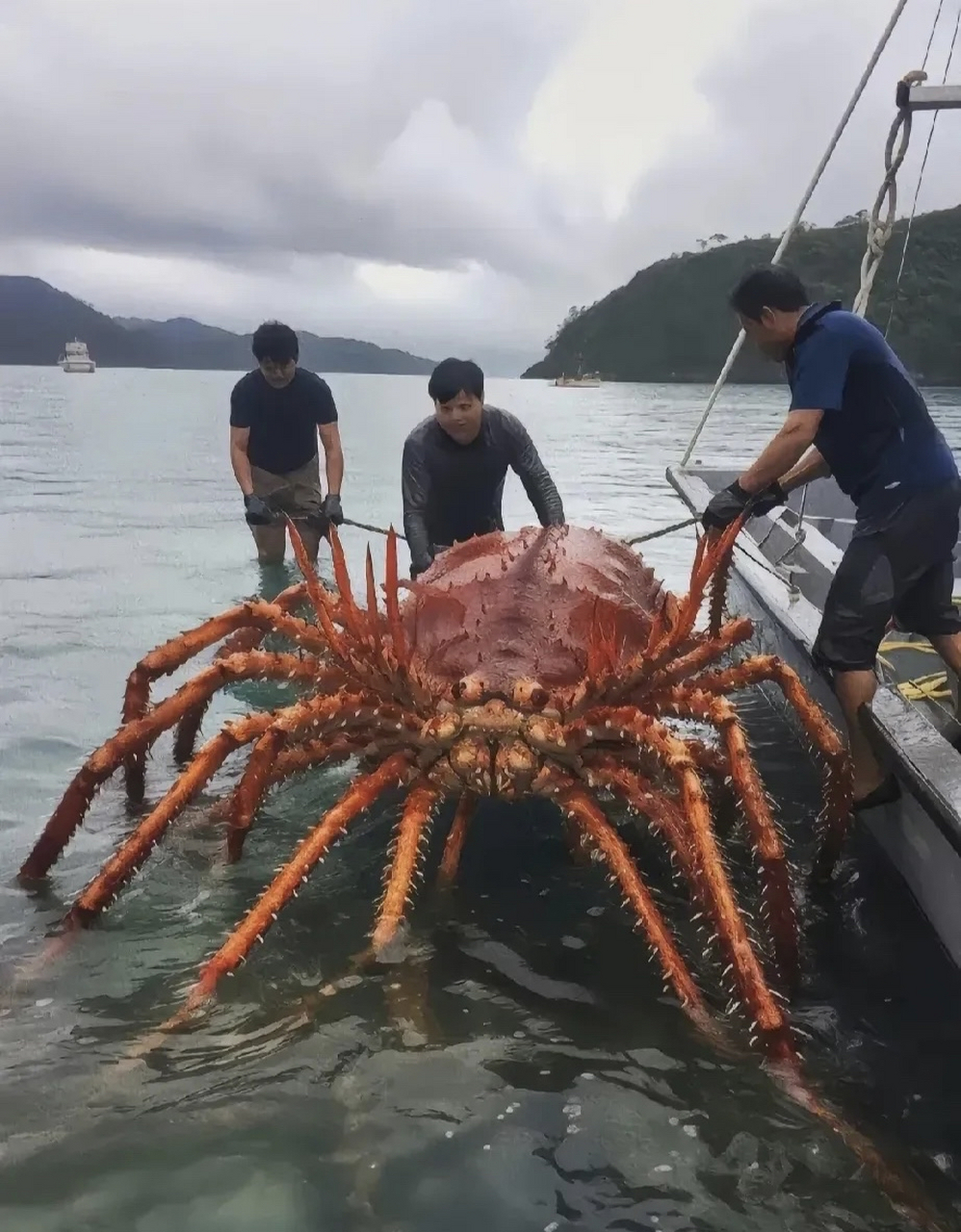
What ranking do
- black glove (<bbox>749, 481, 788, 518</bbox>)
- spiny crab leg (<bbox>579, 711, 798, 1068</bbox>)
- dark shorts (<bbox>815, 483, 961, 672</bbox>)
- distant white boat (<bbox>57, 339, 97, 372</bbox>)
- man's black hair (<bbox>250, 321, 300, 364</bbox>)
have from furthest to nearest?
distant white boat (<bbox>57, 339, 97, 372</bbox>), man's black hair (<bbox>250, 321, 300, 364</bbox>), black glove (<bbox>749, 481, 788, 518</bbox>), dark shorts (<bbox>815, 483, 961, 672</bbox>), spiny crab leg (<bbox>579, 711, 798, 1068</bbox>)

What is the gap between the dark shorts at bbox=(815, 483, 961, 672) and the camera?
3934mm

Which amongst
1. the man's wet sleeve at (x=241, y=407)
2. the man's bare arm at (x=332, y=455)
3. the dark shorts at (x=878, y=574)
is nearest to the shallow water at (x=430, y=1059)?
the dark shorts at (x=878, y=574)

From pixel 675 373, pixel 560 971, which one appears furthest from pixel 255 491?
pixel 675 373

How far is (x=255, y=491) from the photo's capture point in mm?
8992

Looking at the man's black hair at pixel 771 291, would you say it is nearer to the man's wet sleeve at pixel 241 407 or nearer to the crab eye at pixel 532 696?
the crab eye at pixel 532 696

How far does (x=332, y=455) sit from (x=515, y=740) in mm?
5460

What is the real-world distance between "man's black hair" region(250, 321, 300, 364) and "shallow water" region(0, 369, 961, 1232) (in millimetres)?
3804

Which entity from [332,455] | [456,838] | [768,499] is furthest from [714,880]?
[332,455]

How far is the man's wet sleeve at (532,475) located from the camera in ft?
19.7

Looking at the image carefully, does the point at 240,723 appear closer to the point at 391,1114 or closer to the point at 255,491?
Answer: the point at 391,1114

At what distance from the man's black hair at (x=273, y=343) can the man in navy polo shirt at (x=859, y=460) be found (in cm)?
450

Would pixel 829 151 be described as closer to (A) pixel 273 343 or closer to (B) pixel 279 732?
(A) pixel 273 343

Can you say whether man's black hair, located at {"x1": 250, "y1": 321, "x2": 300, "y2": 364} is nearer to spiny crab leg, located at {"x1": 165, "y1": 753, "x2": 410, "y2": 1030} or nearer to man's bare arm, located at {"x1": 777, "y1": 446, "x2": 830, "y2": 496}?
man's bare arm, located at {"x1": 777, "y1": 446, "x2": 830, "y2": 496}

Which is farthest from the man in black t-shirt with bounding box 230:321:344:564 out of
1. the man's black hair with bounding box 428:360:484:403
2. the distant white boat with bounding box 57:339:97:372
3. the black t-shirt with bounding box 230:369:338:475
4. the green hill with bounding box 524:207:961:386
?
the distant white boat with bounding box 57:339:97:372
